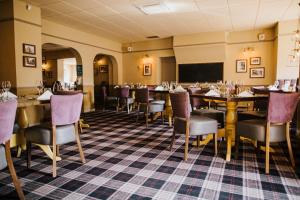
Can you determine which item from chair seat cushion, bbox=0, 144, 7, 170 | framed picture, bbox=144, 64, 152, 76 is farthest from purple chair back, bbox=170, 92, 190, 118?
framed picture, bbox=144, 64, 152, 76

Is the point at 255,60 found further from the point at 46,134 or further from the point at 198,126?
the point at 46,134

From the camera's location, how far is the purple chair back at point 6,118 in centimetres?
181

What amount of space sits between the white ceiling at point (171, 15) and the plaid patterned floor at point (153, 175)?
368 centimetres

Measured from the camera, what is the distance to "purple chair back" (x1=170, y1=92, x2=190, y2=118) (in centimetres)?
303

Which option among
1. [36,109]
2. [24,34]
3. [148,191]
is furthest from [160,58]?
[148,191]

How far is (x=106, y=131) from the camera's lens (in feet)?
16.0

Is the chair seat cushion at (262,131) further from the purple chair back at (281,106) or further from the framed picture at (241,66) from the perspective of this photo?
the framed picture at (241,66)

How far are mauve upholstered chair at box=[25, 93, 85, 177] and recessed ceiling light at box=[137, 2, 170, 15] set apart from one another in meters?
3.79

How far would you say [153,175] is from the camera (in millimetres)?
2580

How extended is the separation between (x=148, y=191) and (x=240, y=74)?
7.78m

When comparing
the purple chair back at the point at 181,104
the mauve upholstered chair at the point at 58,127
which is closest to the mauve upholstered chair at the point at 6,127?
the mauve upholstered chair at the point at 58,127

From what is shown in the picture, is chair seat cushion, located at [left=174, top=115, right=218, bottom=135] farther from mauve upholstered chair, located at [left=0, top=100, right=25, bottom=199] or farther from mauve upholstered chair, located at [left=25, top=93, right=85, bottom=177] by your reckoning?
mauve upholstered chair, located at [left=0, top=100, right=25, bottom=199]

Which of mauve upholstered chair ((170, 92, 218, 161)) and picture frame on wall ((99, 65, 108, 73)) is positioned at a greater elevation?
picture frame on wall ((99, 65, 108, 73))

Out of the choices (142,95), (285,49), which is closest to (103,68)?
(142,95)
